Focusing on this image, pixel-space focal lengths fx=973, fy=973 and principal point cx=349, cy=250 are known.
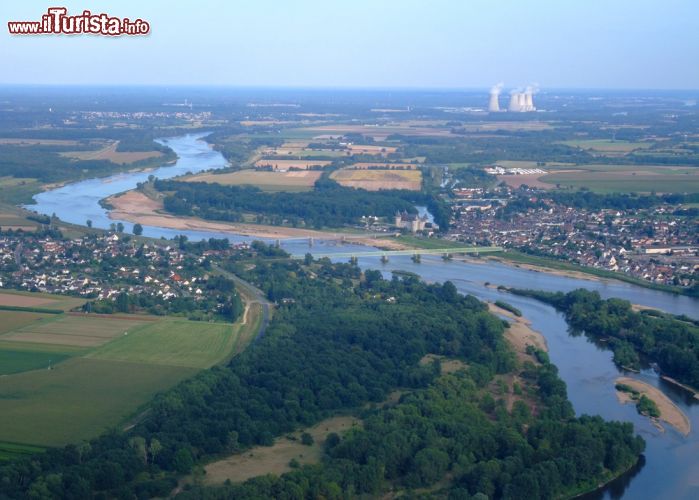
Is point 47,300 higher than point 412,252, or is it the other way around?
point 412,252

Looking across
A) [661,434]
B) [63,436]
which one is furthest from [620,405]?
[63,436]

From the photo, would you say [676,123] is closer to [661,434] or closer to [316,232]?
[316,232]

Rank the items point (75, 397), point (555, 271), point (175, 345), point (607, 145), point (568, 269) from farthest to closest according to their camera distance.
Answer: point (607, 145), point (568, 269), point (555, 271), point (175, 345), point (75, 397)

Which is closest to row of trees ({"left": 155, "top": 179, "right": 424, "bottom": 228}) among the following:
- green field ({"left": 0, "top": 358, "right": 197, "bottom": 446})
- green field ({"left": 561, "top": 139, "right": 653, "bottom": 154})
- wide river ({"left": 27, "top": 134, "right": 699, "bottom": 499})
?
wide river ({"left": 27, "top": 134, "right": 699, "bottom": 499})

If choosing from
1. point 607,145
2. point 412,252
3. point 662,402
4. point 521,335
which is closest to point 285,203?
point 412,252

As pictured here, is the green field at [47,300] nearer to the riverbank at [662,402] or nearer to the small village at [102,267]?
the small village at [102,267]

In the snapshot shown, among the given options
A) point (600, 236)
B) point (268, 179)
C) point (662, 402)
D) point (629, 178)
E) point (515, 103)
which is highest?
point (515, 103)

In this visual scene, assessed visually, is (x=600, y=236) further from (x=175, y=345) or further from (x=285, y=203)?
(x=175, y=345)
